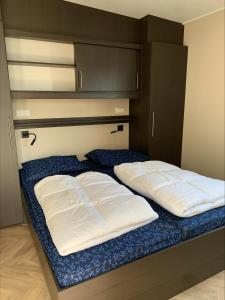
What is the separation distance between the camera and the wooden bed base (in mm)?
1181

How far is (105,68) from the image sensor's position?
104 inches

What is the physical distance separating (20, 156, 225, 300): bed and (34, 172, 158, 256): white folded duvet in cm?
5

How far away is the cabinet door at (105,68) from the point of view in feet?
8.27

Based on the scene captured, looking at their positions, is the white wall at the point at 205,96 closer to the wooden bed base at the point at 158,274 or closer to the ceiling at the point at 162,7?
the ceiling at the point at 162,7

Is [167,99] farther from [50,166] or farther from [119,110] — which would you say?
[50,166]

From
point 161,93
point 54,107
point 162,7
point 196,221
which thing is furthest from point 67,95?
point 196,221

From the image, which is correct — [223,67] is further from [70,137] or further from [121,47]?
[70,137]

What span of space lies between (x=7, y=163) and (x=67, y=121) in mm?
923

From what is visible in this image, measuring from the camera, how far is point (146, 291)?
1.36m

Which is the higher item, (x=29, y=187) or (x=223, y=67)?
(x=223, y=67)

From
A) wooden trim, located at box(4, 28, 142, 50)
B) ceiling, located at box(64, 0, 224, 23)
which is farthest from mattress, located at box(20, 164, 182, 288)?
ceiling, located at box(64, 0, 224, 23)

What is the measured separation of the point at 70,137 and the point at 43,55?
101 cm

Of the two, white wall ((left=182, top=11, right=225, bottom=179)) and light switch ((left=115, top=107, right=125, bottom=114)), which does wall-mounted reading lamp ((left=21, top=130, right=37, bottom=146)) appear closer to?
light switch ((left=115, top=107, right=125, bottom=114))

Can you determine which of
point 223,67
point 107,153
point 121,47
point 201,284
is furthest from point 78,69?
point 201,284
